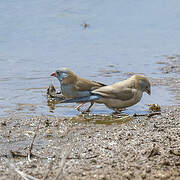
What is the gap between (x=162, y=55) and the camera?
40.1 ft

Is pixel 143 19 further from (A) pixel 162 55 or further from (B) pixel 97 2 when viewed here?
(A) pixel 162 55

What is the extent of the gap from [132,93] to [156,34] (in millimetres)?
6363

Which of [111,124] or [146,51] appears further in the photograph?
[146,51]

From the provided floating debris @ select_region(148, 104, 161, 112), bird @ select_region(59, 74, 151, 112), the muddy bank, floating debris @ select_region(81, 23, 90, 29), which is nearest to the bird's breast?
bird @ select_region(59, 74, 151, 112)

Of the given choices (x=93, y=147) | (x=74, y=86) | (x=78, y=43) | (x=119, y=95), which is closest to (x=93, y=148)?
(x=93, y=147)

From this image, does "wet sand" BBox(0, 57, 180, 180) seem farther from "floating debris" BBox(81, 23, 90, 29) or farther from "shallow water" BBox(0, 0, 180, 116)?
"floating debris" BBox(81, 23, 90, 29)

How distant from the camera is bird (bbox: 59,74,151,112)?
768 cm

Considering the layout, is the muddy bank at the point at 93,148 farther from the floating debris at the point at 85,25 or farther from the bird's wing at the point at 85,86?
the floating debris at the point at 85,25

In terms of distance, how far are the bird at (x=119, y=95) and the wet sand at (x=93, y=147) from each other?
0.30 meters

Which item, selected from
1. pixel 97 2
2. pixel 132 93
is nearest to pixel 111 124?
pixel 132 93

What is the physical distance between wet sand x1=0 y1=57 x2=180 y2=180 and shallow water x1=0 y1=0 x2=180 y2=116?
0.96m

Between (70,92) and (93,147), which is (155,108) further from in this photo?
(93,147)

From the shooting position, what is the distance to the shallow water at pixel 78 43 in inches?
360

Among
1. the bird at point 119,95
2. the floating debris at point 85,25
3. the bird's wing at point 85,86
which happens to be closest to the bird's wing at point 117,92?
the bird at point 119,95
